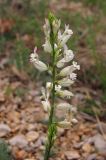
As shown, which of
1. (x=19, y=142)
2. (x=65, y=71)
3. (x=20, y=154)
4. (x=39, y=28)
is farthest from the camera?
(x=39, y=28)

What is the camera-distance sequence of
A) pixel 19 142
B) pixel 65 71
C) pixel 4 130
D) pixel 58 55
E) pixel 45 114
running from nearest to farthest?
1. pixel 58 55
2. pixel 65 71
3. pixel 19 142
4. pixel 4 130
5. pixel 45 114

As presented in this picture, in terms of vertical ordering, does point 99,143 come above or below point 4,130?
below

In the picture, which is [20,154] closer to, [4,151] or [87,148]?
[4,151]

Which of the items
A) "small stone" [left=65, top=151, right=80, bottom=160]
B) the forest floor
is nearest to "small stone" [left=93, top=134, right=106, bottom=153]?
the forest floor

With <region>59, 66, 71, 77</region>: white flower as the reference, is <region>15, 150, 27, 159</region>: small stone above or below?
below

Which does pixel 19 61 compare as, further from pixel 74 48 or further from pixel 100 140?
pixel 100 140

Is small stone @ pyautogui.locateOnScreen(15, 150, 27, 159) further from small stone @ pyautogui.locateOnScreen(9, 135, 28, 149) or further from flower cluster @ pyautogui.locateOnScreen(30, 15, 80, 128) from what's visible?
flower cluster @ pyautogui.locateOnScreen(30, 15, 80, 128)

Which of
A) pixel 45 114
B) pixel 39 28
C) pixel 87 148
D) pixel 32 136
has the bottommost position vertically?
pixel 87 148

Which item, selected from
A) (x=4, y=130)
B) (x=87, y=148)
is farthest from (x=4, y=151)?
(x=87, y=148)

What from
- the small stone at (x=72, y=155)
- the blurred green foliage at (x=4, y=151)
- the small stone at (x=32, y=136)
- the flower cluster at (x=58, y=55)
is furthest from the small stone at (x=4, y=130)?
the flower cluster at (x=58, y=55)

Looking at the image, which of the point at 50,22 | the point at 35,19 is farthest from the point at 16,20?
the point at 50,22
